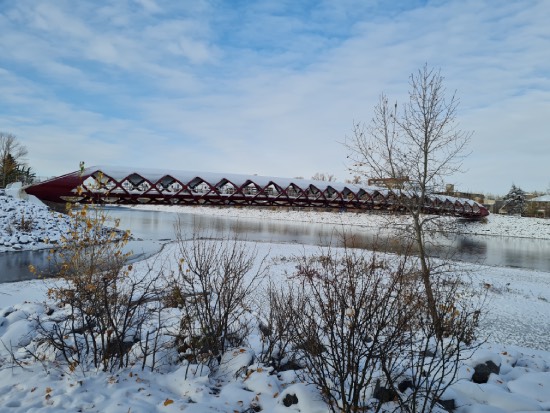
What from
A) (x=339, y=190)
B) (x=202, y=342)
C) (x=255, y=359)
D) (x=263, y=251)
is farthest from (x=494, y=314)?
(x=339, y=190)

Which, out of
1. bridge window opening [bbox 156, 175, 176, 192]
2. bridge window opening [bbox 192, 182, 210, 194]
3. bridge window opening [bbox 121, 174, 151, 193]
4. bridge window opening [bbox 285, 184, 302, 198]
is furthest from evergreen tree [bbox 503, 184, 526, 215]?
bridge window opening [bbox 121, 174, 151, 193]

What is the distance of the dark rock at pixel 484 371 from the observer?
466 cm

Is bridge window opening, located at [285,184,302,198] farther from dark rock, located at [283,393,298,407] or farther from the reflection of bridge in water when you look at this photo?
dark rock, located at [283,393,298,407]

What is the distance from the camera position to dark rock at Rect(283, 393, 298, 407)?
3.87 m

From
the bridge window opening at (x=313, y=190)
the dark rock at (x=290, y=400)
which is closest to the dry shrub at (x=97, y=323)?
the dark rock at (x=290, y=400)

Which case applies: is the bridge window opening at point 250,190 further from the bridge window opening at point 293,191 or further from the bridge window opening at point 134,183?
the bridge window opening at point 134,183

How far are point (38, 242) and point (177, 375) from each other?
19.9 metres

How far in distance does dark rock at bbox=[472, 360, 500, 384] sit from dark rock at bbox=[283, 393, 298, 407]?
2524 mm

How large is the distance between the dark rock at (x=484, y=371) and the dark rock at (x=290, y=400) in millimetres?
2524

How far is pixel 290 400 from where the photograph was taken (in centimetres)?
388

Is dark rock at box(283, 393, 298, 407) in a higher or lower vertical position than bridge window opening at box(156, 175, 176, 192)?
lower

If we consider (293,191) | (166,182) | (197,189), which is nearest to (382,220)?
(293,191)

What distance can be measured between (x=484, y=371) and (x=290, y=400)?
2749mm

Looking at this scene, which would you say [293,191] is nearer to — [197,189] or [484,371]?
[197,189]
